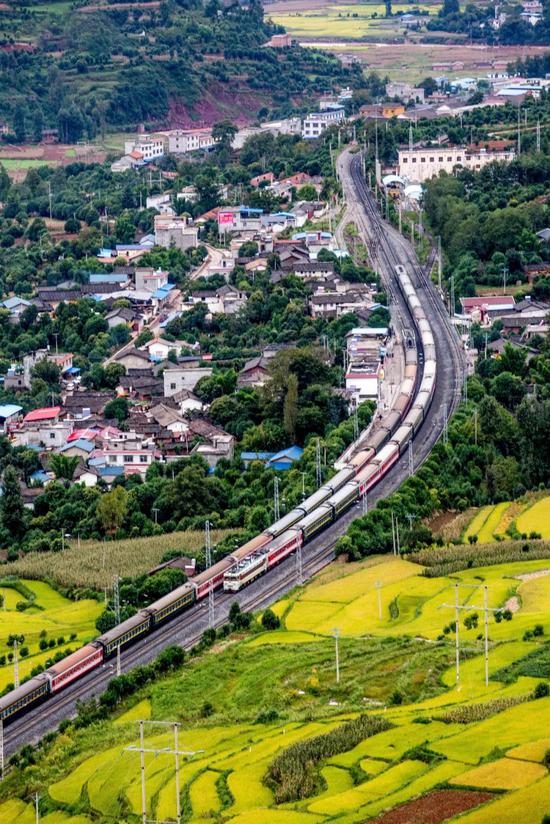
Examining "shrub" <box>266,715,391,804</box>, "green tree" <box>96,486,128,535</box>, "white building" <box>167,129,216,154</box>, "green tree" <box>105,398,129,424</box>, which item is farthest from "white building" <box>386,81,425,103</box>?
"shrub" <box>266,715,391,804</box>

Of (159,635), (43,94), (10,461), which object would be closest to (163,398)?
(10,461)

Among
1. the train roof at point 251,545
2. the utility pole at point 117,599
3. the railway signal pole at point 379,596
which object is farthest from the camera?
the train roof at point 251,545

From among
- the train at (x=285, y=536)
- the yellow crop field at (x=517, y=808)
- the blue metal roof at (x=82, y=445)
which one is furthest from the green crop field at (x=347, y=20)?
the yellow crop field at (x=517, y=808)

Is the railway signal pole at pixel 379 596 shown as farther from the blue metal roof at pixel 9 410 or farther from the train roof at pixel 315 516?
the blue metal roof at pixel 9 410

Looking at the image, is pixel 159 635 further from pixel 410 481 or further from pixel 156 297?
pixel 156 297

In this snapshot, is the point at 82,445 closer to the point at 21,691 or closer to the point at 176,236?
the point at 21,691

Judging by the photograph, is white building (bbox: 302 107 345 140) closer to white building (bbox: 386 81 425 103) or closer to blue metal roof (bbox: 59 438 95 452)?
white building (bbox: 386 81 425 103)
